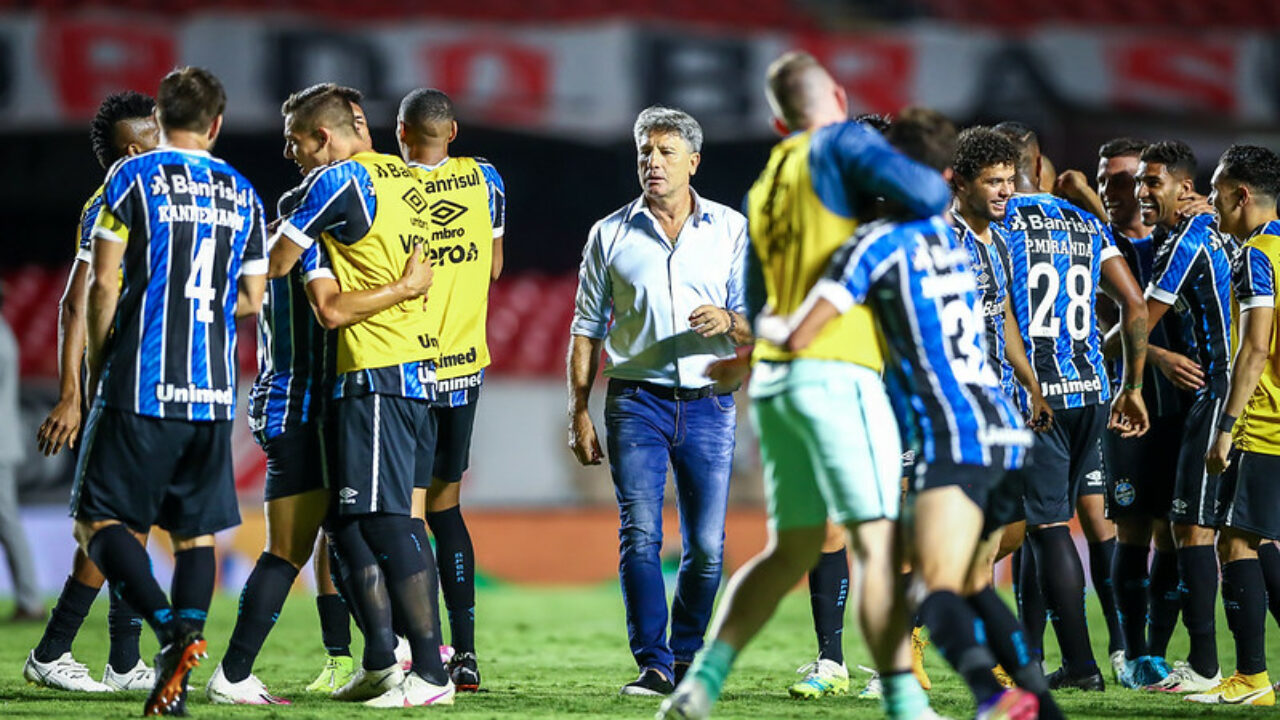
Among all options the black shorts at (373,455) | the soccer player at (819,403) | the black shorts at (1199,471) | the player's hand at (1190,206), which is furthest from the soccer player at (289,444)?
the player's hand at (1190,206)

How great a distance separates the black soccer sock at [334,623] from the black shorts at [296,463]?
27.4 inches

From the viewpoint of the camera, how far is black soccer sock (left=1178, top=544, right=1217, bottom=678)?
614 centimetres

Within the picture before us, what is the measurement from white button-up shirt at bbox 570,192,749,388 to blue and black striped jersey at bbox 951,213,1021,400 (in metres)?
0.93

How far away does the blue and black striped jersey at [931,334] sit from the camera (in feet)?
13.6

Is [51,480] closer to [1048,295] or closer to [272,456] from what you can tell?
[272,456]

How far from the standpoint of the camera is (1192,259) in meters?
6.23

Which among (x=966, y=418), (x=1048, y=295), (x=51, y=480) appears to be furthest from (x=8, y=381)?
(x=966, y=418)

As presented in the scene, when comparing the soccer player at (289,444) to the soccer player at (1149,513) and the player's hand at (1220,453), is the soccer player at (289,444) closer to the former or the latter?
the player's hand at (1220,453)

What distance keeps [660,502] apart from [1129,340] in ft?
6.42

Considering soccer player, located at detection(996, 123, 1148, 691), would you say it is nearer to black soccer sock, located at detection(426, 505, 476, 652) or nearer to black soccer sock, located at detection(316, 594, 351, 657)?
black soccer sock, located at detection(426, 505, 476, 652)

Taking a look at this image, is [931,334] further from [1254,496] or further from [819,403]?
[1254,496]

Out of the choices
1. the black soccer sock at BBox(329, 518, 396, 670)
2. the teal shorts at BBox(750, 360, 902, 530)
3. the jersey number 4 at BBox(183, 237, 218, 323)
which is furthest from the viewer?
the black soccer sock at BBox(329, 518, 396, 670)

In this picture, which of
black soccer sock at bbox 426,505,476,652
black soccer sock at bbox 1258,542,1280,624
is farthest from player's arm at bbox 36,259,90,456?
black soccer sock at bbox 1258,542,1280,624

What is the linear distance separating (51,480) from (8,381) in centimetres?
254
